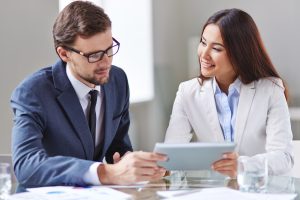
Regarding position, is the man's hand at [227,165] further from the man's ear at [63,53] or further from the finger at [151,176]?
the man's ear at [63,53]

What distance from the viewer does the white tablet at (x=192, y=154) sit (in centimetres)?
180

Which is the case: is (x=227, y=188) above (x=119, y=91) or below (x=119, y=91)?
below

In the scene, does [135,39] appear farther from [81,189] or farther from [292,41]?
[81,189]

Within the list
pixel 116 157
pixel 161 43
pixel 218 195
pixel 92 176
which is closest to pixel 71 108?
pixel 116 157

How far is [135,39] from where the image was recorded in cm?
421

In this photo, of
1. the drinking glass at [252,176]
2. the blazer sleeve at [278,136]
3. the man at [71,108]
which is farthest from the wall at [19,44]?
the drinking glass at [252,176]

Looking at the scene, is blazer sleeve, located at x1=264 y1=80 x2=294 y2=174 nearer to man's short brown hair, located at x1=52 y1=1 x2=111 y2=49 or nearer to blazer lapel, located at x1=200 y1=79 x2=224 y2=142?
blazer lapel, located at x1=200 y1=79 x2=224 y2=142

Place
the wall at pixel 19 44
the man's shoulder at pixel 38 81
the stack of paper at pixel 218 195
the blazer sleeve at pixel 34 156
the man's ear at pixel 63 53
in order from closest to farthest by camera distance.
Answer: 1. the stack of paper at pixel 218 195
2. the blazer sleeve at pixel 34 156
3. the man's shoulder at pixel 38 81
4. the man's ear at pixel 63 53
5. the wall at pixel 19 44

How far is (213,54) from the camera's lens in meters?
2.44

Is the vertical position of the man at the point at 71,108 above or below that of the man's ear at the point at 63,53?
below

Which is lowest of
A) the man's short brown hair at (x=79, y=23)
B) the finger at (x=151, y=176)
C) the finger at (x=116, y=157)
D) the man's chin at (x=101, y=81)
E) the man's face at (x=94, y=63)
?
the finger at (x=116, y=157)

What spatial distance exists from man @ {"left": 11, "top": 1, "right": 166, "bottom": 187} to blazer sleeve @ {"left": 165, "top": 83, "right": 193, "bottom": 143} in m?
0.30

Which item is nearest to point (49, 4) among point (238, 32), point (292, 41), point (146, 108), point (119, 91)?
point (119, 91)

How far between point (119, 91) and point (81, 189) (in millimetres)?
709
